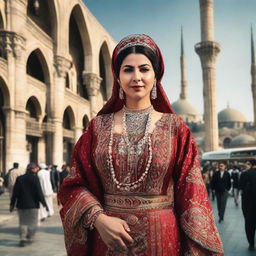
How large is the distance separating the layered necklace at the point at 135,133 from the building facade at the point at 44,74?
11.2 metres

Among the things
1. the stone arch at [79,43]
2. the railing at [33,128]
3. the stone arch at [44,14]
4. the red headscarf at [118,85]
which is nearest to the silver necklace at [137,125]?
the red headscarf at [118,85]

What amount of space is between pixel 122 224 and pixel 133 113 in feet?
1.96

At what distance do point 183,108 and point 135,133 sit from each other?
245 ft

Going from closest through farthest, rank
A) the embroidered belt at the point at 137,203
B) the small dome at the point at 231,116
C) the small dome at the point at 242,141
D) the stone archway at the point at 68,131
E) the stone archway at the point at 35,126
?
the embroidered belt at the point at 137,203, the stone archway at the point at 35,126, the stone archway at the point at 68,131, the small dome at the point at 242,141, the small dome at the point at 231,116

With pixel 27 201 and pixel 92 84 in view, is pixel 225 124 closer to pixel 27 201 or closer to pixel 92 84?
pixel 92 84

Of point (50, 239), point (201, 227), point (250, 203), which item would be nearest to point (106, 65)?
point (50, 239)

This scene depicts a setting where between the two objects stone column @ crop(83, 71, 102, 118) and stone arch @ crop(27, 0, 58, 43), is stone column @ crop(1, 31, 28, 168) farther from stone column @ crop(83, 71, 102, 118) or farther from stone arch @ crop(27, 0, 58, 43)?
stone column @ crop(83, 71, 102, 118)

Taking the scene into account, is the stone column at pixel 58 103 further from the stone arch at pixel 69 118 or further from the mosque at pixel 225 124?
the mosque at pixel 225 124

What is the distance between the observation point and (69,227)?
1492mm

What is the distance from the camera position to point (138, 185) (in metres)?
1.49

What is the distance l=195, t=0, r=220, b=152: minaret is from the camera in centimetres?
3638

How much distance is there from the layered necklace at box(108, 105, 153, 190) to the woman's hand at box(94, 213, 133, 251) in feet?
0.57

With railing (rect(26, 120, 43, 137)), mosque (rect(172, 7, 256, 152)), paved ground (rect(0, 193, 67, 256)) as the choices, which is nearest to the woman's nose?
paved ground (rect(0, 193, 67, 256))

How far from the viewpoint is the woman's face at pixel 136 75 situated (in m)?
1.59
